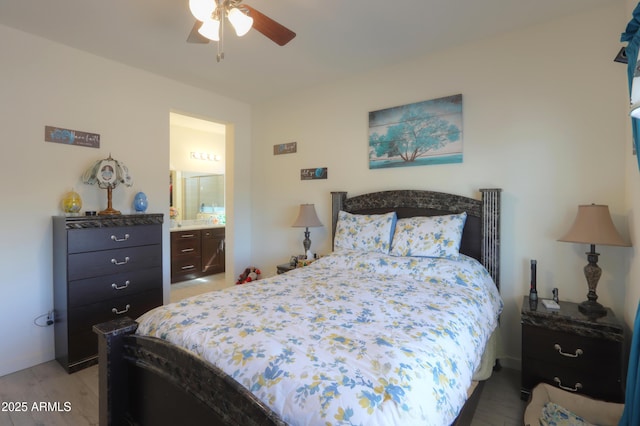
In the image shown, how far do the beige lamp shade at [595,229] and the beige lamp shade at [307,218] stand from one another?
7.09ft

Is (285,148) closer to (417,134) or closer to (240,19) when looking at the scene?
(417,134)

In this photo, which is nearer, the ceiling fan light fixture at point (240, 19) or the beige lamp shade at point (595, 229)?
the ceiling fan light fixture at point (240, 19)

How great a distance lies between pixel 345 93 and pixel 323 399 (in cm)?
314

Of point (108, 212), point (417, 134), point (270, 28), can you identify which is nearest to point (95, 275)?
point (108, 212)

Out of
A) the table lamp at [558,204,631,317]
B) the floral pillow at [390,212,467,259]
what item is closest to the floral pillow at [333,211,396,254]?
the floral pillow at [390,212,467,259]

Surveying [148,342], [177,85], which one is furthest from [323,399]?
[177,85]

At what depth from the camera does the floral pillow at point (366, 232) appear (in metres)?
2.70

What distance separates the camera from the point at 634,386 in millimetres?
1324

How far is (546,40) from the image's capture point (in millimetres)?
2324

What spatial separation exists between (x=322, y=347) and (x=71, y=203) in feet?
8.60

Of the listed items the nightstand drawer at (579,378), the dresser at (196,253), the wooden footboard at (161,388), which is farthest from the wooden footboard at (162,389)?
the dresser at (196,253)

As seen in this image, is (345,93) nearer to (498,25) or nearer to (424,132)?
(424,132)

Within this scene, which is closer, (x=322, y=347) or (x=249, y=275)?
(x=322, y=347)

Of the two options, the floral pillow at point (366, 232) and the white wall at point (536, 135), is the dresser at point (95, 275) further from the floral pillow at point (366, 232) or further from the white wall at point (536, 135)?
the white wall at point (536, 135)
